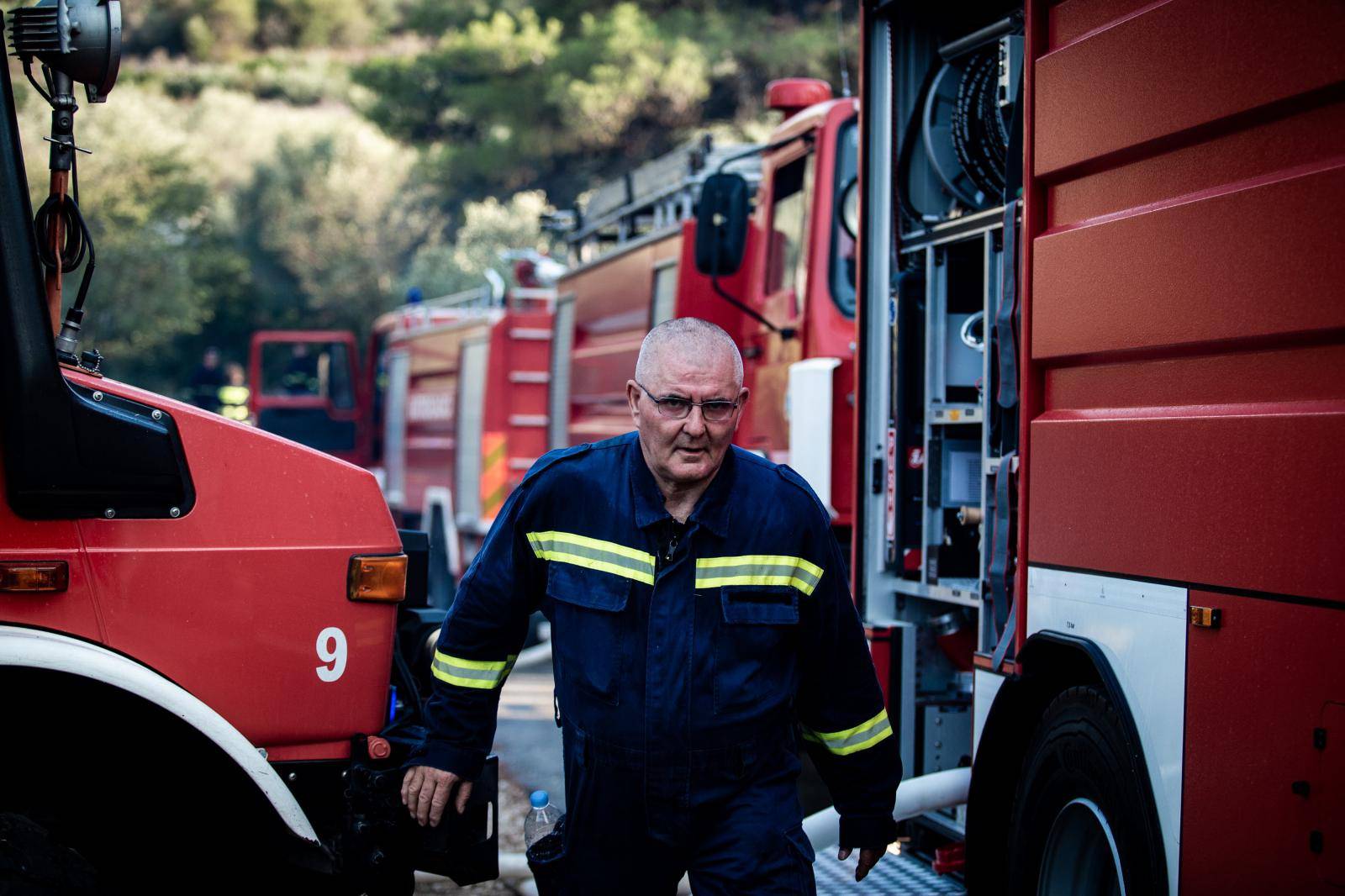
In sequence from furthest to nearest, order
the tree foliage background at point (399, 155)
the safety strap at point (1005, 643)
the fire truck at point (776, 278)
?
the tree foliage background at point (399, 155), the fire truck at point (776, 278), the safety strap at point (1005, 643)

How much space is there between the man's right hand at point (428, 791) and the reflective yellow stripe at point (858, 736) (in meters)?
0.77

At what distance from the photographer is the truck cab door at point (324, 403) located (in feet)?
51.2

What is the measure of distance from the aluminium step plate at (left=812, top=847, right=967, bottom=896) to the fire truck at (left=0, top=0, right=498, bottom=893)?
1584 mm

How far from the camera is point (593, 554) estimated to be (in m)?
3.09

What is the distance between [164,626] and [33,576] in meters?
0.30

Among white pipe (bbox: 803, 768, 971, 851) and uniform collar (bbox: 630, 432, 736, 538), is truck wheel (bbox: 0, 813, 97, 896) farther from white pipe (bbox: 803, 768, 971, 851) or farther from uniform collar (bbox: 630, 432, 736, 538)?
white pipe (bbox: 803, 768, 971, 851)

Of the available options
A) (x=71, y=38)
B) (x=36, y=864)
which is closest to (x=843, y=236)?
(x=71, y=38)

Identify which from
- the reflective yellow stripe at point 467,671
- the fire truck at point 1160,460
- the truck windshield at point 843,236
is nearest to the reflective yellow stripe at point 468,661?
the reflective yellow stripe at point 467,671

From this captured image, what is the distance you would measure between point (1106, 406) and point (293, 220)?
129ft

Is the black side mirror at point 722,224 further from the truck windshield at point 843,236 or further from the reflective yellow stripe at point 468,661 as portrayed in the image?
the reflective yellow stripe at point 468,661

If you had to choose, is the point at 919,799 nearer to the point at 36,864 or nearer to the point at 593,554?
the point at 593,554

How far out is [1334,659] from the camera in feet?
8.48

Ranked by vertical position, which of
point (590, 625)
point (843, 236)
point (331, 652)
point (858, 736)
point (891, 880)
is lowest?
point (891, 880)

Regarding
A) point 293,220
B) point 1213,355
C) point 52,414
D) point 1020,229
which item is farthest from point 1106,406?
point 293,220
